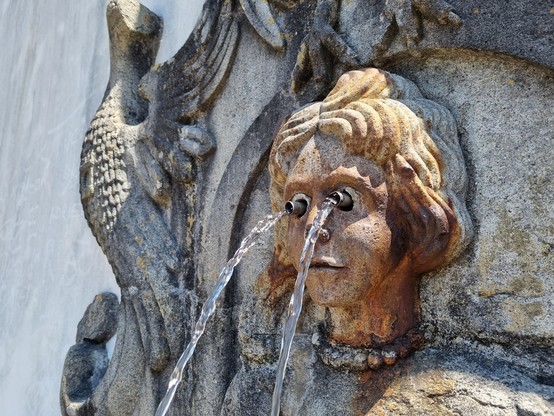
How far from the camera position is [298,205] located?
5.42 feet

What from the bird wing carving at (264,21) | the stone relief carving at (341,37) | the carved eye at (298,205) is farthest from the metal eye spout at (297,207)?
the bird wing carving at (264,21)

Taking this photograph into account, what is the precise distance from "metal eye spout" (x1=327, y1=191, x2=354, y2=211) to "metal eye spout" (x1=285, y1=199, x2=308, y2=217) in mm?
68

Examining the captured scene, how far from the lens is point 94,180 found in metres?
2.43

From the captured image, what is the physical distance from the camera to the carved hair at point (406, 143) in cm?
159

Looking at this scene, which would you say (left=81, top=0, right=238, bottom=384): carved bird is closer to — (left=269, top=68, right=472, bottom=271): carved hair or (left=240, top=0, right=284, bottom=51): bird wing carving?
(left=240, top=0, right=284, bottom=51): bird wing carving

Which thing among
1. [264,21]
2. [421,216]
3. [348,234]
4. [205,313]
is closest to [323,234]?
[348,234]

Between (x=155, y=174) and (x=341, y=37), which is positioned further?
(x=155, y=174)

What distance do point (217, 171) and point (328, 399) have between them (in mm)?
716

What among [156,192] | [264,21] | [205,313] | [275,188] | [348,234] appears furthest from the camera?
[156,192]

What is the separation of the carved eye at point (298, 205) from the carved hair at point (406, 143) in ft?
0.37

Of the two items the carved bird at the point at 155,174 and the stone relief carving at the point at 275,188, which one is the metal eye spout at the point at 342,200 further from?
the carved bird at the point at 155,174

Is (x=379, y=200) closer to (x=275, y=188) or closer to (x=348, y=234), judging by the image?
(x=348, y=234)

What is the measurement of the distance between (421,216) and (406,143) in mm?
141

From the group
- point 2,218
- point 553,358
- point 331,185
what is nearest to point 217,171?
point 331,185
